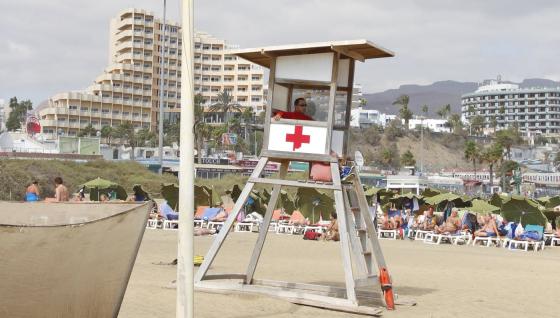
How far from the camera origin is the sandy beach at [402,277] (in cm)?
884

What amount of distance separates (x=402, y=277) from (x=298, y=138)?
4.64m

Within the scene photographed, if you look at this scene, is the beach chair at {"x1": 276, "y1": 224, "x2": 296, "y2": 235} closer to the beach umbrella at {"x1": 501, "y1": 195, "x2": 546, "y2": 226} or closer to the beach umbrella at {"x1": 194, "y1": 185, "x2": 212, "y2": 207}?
the beach umbrella at {"x1": 194, "y1": 185, "x2": 212, "y2": 207}

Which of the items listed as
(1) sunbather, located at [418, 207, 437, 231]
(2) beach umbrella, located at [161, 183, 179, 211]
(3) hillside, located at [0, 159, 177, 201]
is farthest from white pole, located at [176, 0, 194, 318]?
(3) hillside, located at [0, 159, 177, 201]

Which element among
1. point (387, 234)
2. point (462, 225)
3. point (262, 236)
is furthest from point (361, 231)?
point (387, 234)

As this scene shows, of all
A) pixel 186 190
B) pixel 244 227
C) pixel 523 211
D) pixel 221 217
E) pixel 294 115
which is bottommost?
pixel 244 227

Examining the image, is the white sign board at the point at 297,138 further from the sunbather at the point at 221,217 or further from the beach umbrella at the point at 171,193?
the beach umbrella at the point at 171,193

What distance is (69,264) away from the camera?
596 cm

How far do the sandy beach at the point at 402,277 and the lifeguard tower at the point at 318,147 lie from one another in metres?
0.45

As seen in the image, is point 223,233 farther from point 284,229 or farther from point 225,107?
point 225,107

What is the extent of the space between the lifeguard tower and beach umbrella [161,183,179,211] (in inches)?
750

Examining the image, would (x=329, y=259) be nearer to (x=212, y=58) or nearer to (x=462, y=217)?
(x=462, y=217)

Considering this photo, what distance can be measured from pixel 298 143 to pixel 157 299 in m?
2.60

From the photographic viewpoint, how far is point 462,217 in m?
25.1

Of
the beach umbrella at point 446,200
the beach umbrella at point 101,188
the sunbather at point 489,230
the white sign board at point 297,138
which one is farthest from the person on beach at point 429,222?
the white sign board at point 297,138
